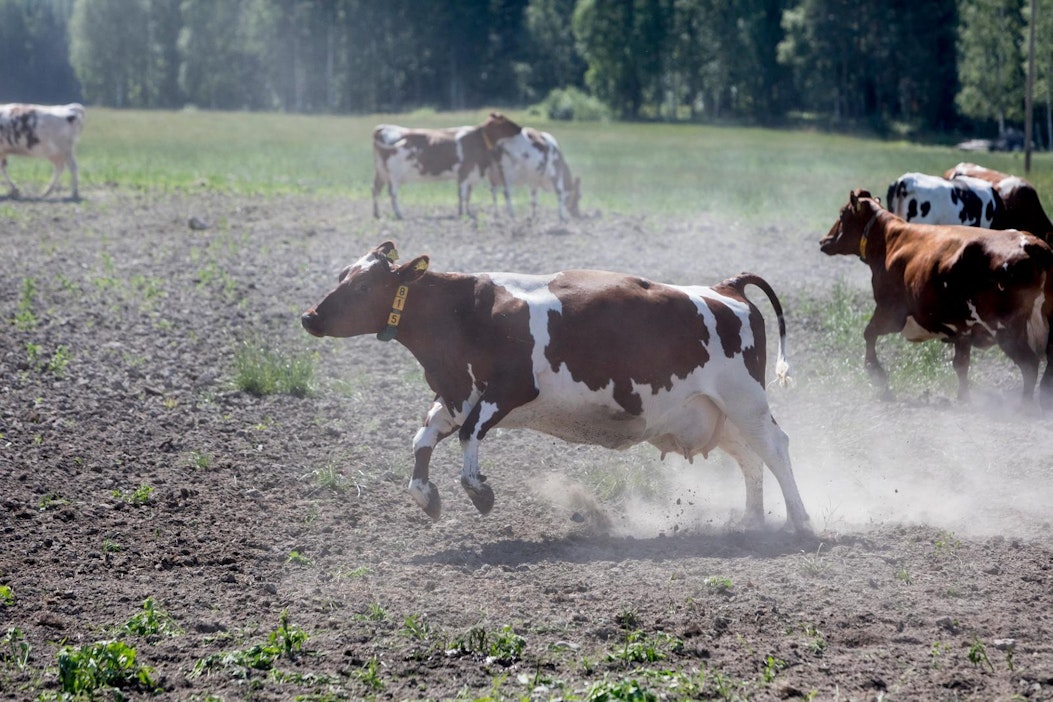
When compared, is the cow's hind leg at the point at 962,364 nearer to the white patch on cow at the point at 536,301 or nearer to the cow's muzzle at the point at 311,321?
the white patch on cow at the point at 536,301

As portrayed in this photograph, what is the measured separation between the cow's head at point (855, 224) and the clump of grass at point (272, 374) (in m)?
5.74

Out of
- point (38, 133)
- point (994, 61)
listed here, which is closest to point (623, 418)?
point (38, 133)

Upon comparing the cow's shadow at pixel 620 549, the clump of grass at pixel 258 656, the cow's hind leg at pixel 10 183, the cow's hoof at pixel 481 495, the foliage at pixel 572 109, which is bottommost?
the cow's shadow at pixel 620 549

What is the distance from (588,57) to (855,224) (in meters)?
87.5

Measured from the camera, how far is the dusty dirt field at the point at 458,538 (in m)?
6.50

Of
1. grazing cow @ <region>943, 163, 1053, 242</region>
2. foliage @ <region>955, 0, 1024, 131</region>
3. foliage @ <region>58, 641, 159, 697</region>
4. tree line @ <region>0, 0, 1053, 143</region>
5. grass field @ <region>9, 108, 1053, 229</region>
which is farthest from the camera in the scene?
tree line @ <region>0, 0, 1053, 143</region>

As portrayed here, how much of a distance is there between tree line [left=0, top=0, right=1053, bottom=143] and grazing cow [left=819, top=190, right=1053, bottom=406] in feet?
210

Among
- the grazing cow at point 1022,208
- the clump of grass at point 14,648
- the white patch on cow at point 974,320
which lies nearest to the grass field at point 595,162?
the grazing cow at point 1022,208

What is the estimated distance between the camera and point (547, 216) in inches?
1121

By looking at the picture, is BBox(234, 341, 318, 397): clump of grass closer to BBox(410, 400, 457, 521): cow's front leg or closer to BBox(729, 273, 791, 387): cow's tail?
BBox(410, 400, 457, 521): cow's front leg

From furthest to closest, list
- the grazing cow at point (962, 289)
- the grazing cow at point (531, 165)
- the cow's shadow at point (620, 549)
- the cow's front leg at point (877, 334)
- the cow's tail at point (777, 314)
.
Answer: the grazing cow at point (531, 165), the cow's front leg at point (877, 334), the grazing cow at point (962, 289), the cow's tail at point (777, 314), the cow's shadow at point (620, 549)

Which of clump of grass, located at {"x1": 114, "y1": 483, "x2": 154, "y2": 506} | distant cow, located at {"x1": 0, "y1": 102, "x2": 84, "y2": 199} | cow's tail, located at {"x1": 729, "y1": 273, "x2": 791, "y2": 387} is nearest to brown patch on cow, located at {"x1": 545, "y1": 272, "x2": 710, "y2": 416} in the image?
cow's tail, located at {"x1": 729, "y1": 273, "x2": 791, "y2": 387}

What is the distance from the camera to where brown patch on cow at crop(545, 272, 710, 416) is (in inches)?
365

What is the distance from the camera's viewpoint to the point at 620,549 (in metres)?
8.84
